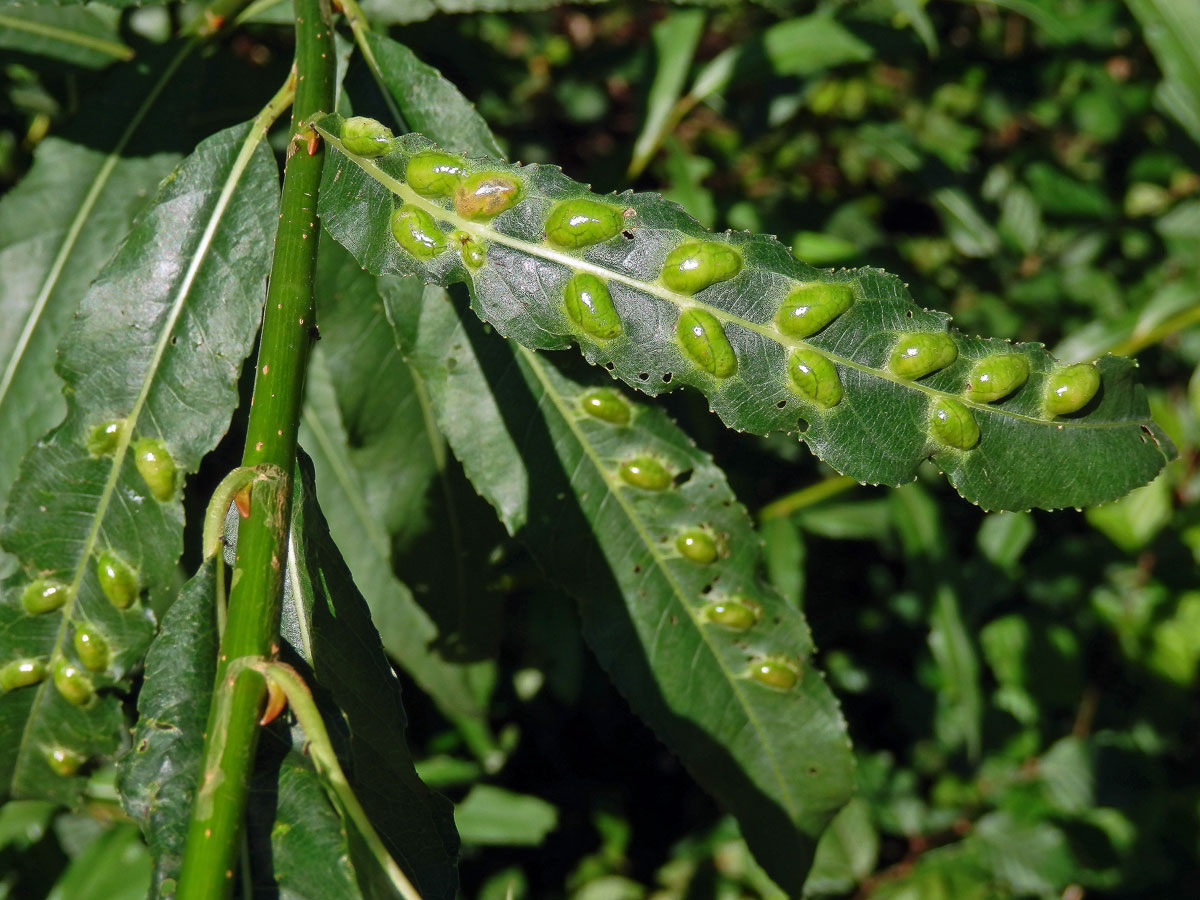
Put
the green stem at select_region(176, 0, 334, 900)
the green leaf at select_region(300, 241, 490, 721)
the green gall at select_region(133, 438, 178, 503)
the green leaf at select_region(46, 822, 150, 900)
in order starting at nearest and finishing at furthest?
1. the green stem at select_region(176, 0, 334, 900)
2. the green gall at select_region(133, 438, 178, 503)
3. the green leaf at select_region(300, 241, 490, 721)
4. the green leaf at select_region(46, 822, 150, 900)

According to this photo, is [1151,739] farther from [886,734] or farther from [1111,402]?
[1111,402]

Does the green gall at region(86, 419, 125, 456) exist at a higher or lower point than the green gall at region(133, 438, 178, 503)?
higher

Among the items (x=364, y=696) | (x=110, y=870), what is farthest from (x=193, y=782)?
(x=110, y=870)

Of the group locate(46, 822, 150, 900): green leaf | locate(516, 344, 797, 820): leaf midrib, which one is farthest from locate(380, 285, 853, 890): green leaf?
locate(46, 822, 150, 900): green leaf

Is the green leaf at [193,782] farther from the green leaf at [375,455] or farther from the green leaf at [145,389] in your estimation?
the green leaf at [375,455]

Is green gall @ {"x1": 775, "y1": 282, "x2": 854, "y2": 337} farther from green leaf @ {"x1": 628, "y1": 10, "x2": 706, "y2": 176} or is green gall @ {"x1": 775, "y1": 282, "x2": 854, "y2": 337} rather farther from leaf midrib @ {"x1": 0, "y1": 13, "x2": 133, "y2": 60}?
leaf midrib @ {"x1": 0, "y1": 13, "x2": 133, "y2": 60}

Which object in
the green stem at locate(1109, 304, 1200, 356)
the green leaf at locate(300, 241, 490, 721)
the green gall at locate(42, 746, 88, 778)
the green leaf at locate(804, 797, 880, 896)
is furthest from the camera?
the green leaf at locate(804, 797, 880, 896)

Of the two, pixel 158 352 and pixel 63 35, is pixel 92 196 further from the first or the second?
pixel 158 352

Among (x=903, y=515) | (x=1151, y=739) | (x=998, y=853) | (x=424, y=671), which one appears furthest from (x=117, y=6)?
(x=1151, y=739)
